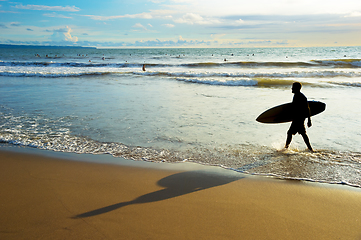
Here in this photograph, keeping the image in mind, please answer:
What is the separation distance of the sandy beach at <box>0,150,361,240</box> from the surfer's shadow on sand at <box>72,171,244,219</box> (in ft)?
0.05

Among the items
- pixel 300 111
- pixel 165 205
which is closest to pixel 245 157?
pixel 300 111

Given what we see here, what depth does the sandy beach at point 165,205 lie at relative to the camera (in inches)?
110

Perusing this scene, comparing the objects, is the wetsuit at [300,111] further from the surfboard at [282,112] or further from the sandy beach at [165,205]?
the sandy beach at [165,205]

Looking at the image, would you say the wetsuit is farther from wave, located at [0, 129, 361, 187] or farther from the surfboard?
the surfboard

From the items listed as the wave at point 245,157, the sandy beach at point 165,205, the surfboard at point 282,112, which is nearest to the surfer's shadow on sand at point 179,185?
the sandy beach at point 165,205

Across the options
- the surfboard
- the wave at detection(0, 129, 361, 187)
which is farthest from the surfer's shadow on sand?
the surfboard

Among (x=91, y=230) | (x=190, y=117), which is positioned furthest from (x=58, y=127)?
(x=91, y=230)

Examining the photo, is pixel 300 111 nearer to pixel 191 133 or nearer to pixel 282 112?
pixel 282 112

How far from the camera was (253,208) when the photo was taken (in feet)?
10.6

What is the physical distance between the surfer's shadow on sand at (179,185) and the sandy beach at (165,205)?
14mm

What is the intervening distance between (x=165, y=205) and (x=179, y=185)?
609mm

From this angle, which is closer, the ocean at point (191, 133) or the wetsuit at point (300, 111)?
the ocean at point (191, 133)

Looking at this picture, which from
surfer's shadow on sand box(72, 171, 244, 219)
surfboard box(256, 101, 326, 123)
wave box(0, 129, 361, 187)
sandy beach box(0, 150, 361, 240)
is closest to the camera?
sandy beach box(0, 150, 361, 240)

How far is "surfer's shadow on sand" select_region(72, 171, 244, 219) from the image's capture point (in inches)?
129
